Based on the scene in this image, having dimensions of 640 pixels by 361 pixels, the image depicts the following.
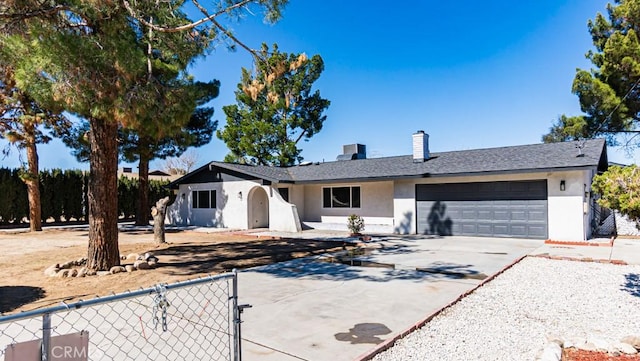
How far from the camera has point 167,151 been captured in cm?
2219

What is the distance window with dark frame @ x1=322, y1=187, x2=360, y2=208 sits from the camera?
18922 mm

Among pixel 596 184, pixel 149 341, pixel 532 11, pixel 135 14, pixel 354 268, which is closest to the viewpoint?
pixel 149 341

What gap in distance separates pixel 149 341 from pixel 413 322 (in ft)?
10.5

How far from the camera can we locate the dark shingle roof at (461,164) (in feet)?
44.1

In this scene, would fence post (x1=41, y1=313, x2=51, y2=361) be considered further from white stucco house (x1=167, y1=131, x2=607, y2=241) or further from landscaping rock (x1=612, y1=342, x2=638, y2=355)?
white stucco house (x1=167, y1=131, x2=607, y2=241)

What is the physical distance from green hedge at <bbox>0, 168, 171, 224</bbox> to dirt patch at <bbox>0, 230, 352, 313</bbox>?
811 cm

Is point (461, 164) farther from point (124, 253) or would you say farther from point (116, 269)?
point (116, 269)

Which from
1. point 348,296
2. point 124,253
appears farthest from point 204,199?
point 348,296

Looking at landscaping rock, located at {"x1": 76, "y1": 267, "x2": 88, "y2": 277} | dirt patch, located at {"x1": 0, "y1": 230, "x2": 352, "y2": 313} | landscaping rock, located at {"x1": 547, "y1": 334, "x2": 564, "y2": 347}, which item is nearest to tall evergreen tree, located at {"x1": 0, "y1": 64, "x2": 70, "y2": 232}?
dirt patch, located at {"x1": 0, "y1": 230, "x2": 352, "y2": 313}

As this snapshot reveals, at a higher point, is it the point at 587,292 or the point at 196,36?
the point at 196,36

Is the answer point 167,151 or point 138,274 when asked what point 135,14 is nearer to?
point 138,274

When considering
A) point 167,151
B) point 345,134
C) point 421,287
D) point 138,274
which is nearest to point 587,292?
point 421,287

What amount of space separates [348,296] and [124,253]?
25.3ft

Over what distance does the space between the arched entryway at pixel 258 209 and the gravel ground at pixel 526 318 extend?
14.0 m
